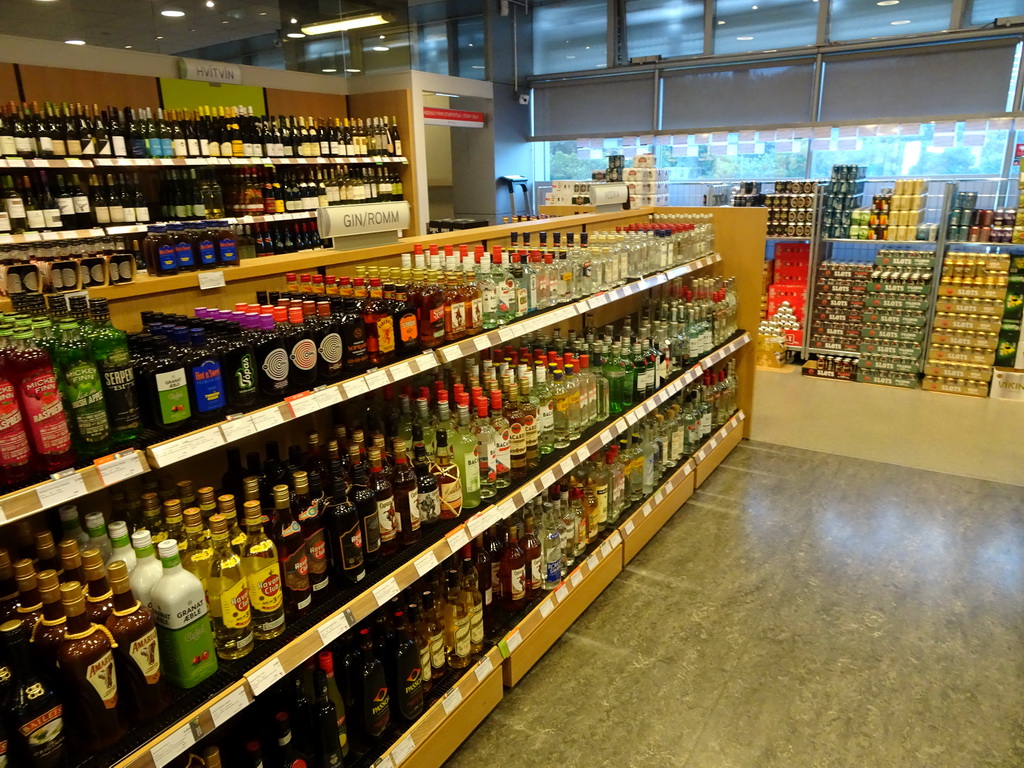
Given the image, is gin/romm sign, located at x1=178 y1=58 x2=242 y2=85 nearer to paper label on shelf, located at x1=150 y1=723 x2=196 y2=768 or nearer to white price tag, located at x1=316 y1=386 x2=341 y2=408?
white price tag, located at x1=316 y1=386 x2=341 y2=408

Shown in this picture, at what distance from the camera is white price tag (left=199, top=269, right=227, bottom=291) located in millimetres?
1999

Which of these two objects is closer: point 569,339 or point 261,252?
point 569,339

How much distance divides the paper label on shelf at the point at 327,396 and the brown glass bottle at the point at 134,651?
593 mm

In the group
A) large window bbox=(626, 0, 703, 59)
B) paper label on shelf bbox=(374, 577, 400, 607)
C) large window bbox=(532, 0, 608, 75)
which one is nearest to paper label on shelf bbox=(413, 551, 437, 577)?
paper label on shelf bbox=(374, 577, 400, 607)

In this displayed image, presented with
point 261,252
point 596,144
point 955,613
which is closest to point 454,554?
point 955,613

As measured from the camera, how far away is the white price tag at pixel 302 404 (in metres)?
1.71

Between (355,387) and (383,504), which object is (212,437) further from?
(383,504)

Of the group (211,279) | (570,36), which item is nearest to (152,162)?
(211,279)

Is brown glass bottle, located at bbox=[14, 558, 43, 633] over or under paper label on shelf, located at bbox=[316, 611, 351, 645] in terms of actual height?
over

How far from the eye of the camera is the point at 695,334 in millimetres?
4070

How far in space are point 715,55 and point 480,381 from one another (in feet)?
22.0

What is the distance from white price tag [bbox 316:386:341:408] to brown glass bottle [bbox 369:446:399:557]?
251 mm

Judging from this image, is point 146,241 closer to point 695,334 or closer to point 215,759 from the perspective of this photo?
point 215,759

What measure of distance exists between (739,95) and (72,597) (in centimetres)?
819
